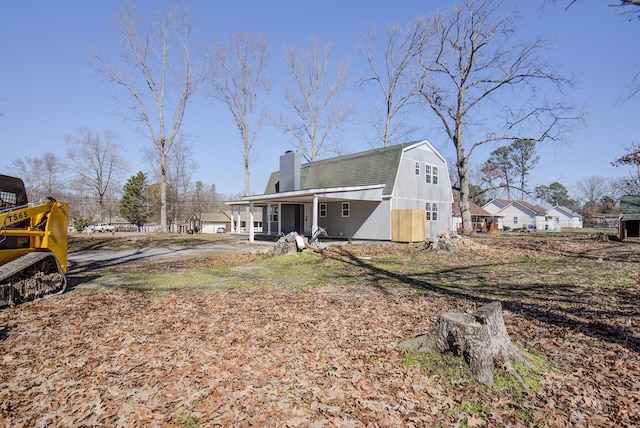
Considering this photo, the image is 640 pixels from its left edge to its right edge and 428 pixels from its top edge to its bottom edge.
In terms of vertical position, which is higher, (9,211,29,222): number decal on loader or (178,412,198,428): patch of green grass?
(9,211,29,222): number decal on loader

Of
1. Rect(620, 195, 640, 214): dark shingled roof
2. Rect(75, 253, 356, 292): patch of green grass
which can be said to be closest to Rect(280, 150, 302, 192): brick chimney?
Rect(75, 253, 356, 292): patch of green grass

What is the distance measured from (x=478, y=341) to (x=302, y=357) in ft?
6.25

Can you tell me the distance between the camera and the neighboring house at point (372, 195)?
746 inches

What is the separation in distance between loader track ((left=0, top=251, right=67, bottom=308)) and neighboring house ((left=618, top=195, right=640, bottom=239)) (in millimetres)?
27774

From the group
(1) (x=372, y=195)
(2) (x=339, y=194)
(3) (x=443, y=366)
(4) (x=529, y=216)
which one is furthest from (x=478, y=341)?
(4) (x=529, y=216)

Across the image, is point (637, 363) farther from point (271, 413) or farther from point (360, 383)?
point (271, 413)

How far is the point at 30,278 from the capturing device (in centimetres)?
625

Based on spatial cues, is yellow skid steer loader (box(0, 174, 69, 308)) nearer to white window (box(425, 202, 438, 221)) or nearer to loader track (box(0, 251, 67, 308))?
loader track (box(0, 251, 67, 308))

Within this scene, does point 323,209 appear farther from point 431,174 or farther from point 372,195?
point 431,174

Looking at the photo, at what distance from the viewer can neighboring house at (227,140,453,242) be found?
1894 cm

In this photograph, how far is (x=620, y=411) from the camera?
9.39 feet

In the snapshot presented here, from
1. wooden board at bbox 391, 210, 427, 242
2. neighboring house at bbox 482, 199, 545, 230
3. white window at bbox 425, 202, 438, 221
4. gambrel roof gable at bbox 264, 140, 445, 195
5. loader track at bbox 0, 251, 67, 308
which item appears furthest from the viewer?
neighboring house at bbox 482, 199, 545, 230

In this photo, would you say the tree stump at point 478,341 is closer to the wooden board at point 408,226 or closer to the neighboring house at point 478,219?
the wooden board at point 408,226

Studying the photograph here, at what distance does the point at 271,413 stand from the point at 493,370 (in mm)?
2218
